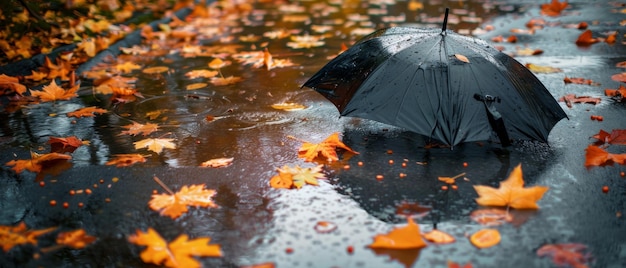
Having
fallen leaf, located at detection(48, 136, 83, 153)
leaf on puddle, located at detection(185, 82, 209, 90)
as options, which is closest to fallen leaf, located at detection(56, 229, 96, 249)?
fallen leaf, located at detection(48, 136, 83, 153)

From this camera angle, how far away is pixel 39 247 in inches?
105

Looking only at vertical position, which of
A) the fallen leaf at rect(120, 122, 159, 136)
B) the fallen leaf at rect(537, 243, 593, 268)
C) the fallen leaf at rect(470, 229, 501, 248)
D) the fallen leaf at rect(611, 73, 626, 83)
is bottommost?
the fallen leaf at rect(120, 122, 159, 136)

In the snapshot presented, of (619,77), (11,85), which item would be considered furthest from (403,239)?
(11,85)

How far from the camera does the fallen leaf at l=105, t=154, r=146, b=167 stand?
3.61m

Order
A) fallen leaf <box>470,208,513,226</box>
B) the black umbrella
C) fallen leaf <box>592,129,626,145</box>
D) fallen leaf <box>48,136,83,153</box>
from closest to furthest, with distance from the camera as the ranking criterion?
1. fallen leaf <box>470,208,513,226</box>
2. the black umbrella
3. fallen leaf <box>592,129,626,145</box>
4. fallen leaf <box>48,136,83,153</box>

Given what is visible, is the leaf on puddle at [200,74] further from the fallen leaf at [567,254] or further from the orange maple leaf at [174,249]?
the fallen leaf at [567,254]

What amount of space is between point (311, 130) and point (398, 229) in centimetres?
167

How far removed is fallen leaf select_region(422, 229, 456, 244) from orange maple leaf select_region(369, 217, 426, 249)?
0.07m

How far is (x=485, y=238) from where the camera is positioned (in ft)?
8.65

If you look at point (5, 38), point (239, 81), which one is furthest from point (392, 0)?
point (5, 38)

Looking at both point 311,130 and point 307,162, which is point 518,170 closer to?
point 307,162

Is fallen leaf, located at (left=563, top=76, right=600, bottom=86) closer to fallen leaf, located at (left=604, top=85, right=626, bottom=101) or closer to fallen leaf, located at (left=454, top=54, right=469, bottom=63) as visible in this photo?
fallen leaf, located at (left=604, top=85, right=626, bottom=101)

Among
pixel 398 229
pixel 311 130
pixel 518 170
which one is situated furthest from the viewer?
pixel 311 130

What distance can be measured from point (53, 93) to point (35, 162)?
1606 millimetres
